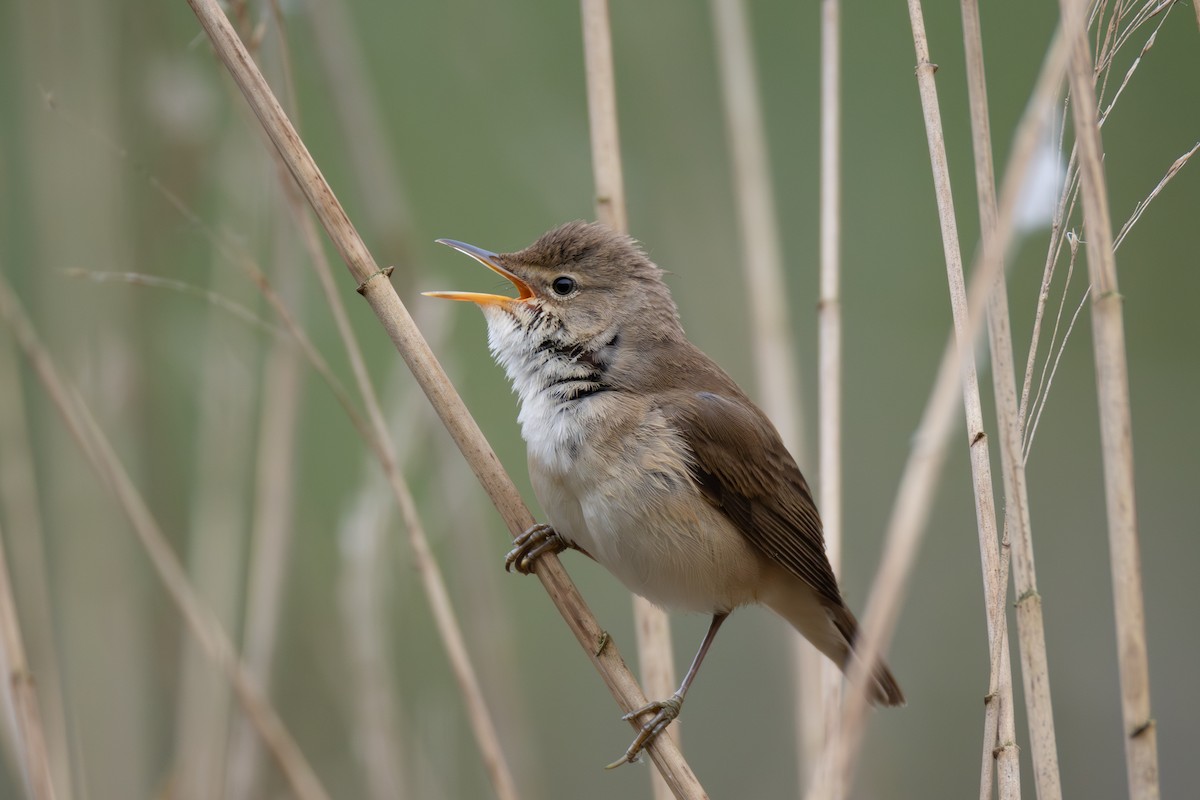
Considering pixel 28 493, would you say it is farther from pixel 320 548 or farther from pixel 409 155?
pixel 409 155

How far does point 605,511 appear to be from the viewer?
2.39 metres

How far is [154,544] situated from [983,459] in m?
1.81

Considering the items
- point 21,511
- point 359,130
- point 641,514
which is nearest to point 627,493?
point 641,514

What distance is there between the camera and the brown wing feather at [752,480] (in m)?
2.54

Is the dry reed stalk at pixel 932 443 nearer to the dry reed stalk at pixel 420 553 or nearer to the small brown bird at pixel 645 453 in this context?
the small brown bird at pixel 645 453

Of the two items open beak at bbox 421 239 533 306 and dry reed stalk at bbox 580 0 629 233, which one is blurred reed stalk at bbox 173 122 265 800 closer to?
open beak at bbox 421 239 533 306

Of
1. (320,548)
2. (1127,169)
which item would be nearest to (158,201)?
(320,548)

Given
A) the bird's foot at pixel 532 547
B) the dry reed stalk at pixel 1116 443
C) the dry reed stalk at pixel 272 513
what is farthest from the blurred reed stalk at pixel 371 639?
the dry reed stalk at pixel 1116 443

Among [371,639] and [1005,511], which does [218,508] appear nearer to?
[371,639]

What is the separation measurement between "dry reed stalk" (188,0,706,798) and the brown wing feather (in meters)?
0.51

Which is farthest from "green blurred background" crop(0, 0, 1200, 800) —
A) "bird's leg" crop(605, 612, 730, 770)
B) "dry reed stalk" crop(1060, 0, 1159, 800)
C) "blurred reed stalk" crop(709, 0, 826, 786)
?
"dry reed stalk" crop(1060, 0, 1159, 800)

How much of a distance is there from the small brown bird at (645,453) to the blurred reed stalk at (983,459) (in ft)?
2.02

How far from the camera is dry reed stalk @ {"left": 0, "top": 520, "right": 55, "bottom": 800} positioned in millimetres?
2133

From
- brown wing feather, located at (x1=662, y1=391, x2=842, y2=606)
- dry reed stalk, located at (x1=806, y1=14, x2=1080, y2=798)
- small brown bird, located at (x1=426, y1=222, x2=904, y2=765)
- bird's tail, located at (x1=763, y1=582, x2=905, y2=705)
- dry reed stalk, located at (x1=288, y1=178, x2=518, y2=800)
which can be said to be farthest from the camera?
bird's tail, located at (x1=763, y1=582, x2=905, y2=705)
